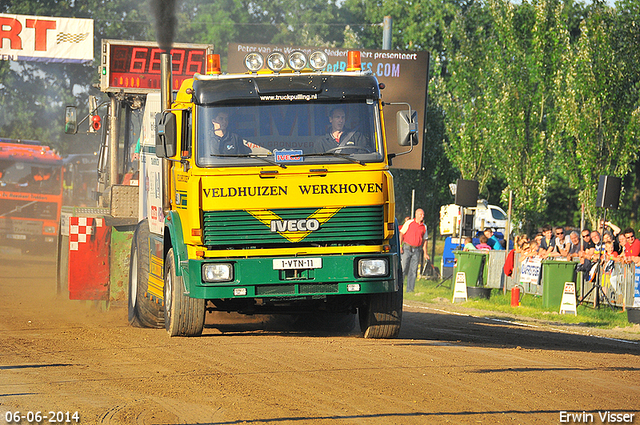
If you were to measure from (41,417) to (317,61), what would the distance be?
19.4ft

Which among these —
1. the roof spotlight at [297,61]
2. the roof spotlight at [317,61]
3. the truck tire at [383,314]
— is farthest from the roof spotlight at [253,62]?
the truck tire at [383,314]

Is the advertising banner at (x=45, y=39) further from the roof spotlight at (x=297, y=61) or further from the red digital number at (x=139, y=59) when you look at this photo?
the roof spotlight at (x=297, y=61)

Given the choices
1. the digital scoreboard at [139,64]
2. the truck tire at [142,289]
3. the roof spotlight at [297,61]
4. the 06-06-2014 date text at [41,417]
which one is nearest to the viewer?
the 06-06-2014 date text at [41,417]

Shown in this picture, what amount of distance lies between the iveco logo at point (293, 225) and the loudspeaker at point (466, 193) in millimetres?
13014

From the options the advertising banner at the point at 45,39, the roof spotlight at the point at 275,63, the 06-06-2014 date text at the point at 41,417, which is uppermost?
the advertising banner at the point at 45,39

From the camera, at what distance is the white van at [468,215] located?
31906 millimetres

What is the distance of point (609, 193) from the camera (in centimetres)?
1853

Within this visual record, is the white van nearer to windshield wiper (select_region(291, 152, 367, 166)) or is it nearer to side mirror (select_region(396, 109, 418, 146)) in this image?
side mirror (select_region(396, 109, 418, 146))

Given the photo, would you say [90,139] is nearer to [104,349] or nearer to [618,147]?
[618,147]

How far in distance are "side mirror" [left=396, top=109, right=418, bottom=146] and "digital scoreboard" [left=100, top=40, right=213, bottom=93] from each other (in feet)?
18.0

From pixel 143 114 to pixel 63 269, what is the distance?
445cm

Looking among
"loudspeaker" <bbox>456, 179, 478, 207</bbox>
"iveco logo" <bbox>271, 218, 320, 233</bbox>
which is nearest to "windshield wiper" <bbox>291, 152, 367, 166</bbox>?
"iveco logo" <bbox>271, 218, 320, 233</bbox>

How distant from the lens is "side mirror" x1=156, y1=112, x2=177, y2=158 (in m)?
11.1

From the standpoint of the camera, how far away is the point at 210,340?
37.4 ft
